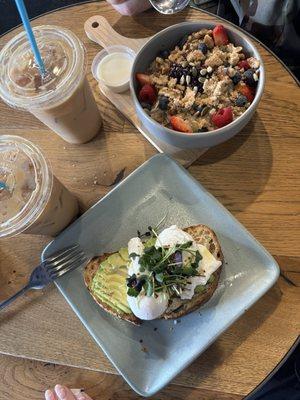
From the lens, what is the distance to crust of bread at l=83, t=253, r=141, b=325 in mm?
1181

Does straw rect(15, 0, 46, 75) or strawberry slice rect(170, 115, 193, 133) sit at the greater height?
straw rect(15, 0, 46, 75)

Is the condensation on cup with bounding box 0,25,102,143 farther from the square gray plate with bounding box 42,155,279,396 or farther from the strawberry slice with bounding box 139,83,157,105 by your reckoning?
the square gray plate with bounding box 42,155,279,396

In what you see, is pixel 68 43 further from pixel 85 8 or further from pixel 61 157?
pixel 85 8

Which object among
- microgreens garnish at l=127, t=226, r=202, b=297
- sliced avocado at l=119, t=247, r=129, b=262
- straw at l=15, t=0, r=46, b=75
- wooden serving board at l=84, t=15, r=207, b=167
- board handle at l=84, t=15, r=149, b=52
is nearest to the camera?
straw at l=15, t=0, r=46, b=75

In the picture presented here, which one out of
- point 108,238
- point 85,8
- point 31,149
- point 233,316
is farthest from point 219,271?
point 85,8

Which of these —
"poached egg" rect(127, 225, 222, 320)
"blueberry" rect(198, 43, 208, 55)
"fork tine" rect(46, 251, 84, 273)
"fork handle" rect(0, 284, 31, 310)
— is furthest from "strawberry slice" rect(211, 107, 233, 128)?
"fork handle" rect(0, 284, 31, 310)

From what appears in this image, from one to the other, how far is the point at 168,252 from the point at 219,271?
16 centimetres

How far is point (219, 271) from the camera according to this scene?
119 centimetres

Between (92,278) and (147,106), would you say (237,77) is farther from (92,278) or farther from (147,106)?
(92,278)

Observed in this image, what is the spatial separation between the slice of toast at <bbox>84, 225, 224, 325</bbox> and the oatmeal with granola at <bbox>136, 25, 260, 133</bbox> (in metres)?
0.29

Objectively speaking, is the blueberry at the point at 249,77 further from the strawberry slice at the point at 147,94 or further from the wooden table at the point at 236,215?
the strawberry slice at the point at 147,94

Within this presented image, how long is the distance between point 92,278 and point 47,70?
58 centimetres

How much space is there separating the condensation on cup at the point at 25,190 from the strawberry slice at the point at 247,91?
593 mm

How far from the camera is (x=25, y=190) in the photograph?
113 centimetres
